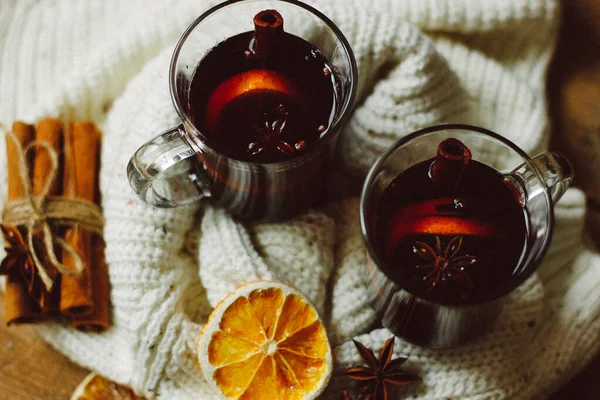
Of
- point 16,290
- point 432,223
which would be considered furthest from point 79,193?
point 432,223

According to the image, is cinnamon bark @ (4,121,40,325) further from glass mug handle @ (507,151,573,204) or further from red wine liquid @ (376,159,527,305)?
glass mug handle @ (507,151,573,204)

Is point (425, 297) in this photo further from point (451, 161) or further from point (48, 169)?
point (48, 169)

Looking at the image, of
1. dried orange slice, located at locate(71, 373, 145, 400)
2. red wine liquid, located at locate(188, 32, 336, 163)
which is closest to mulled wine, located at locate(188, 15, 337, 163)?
red wine liquid, located at locate(188, 32, 336, 163)

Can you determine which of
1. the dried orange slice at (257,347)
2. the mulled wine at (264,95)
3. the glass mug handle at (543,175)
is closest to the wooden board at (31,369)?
the dried orange slice at (257,347)

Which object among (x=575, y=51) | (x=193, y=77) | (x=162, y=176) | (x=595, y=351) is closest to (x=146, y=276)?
(x=162, y=176)

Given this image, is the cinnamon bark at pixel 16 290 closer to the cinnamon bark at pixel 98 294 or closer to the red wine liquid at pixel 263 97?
the cinnamon bark at pixel 98 294

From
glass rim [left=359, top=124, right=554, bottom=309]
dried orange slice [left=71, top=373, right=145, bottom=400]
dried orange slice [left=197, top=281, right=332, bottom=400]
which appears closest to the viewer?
glass rim [left=359, top=124, right=554, bottom=309]
